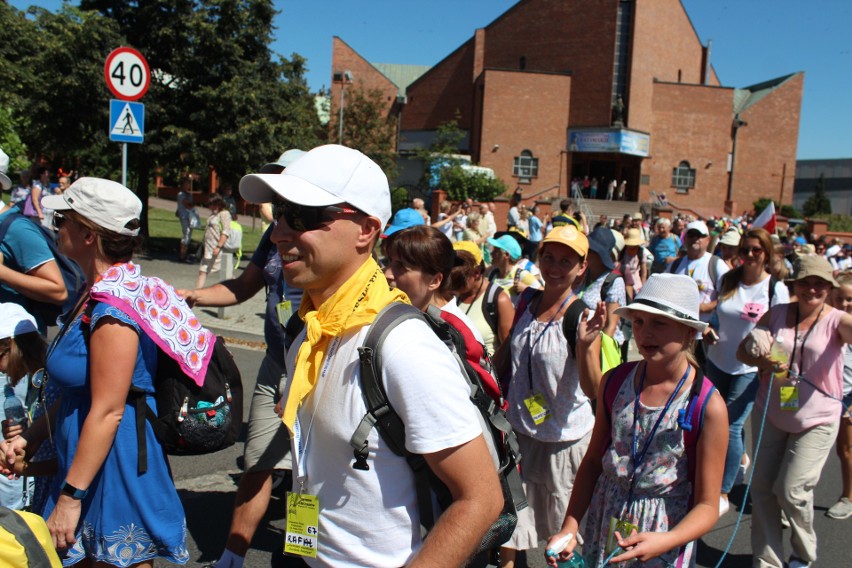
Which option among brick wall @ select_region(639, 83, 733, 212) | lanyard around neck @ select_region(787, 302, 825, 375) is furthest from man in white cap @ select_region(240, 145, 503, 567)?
brick wall @ select_region(639, 83, 733, 212)

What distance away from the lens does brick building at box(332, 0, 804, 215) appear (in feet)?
153

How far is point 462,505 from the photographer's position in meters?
1.65

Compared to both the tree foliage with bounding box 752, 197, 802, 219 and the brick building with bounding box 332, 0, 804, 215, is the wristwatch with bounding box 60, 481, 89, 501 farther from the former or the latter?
the tree foliage with bounding box 752, 197, 802, 219

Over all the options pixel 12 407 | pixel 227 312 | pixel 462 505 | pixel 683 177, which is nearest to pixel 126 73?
pixel 227 312

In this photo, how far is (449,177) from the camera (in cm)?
3800

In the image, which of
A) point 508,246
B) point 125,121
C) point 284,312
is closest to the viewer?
point 284,312

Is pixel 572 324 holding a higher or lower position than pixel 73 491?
higher

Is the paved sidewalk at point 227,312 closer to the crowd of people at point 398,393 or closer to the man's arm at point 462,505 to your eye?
the crowd of people at point 398,393

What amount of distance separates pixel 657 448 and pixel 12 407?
10.2 feet

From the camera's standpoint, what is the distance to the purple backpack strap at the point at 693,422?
2656mm

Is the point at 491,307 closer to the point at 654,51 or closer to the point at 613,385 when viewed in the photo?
the point at 613,385

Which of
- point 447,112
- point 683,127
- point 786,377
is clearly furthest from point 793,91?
point 786,377

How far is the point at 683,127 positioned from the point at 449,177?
2067cm

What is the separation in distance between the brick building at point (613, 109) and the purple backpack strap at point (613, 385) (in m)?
43.4
